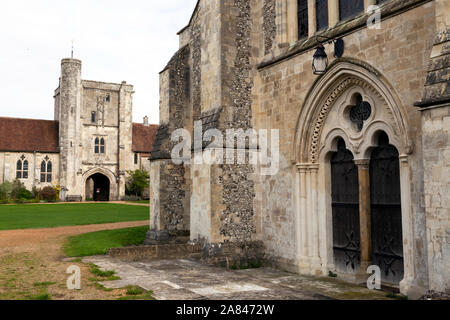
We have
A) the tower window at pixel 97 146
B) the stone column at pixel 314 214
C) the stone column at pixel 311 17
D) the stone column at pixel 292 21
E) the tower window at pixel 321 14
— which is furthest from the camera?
the tower window at pixel 97 146

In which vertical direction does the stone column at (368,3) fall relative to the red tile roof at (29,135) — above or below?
below

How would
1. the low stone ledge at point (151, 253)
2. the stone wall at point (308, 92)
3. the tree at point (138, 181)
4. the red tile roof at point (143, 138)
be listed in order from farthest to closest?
the red tile roof at point (143, 138) → the tree at point (138, 181) → the low stone ledge at point (151, 253) → the stone wall at point (308, 92)

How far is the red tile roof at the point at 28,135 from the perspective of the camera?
50.0m

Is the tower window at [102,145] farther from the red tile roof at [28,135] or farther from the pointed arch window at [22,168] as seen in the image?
the pointed arch window at [22,168]

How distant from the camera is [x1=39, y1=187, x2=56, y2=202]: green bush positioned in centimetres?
4772

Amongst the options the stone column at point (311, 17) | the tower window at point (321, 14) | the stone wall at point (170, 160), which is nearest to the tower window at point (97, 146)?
the stone wall at point (170, 160)

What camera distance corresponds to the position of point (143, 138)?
57562 mm

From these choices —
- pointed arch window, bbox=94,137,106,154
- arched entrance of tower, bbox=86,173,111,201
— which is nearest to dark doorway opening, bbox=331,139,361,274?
pointed arch window, bbox=94,137,106,154

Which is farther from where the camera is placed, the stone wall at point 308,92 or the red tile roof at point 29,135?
the red tile roof at point 29,135

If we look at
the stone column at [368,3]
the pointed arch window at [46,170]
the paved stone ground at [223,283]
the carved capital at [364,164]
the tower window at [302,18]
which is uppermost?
the tower window at [302,18]

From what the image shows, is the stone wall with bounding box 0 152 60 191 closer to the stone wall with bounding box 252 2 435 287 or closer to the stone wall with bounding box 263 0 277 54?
the stone wall with bounding box 252 2 435 287

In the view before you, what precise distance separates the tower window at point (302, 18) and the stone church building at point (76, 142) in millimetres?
42532
